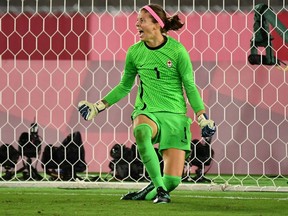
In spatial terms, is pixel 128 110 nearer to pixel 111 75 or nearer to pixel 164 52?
pixel 111 75

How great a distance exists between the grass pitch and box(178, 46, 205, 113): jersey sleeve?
A: 0.34 meters

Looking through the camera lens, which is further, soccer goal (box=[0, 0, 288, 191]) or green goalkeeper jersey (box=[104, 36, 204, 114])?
soccer goal (box=[0, 0, 288, 191])

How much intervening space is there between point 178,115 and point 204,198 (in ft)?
1.26

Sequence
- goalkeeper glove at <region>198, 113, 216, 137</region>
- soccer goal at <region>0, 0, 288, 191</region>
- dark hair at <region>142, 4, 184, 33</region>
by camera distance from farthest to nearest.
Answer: soccer goal at <region>0, 0, 288, 191</region>, dark hair at <region>142, 4, 184, 33</region>, goalkeeper glove at <region>198, 113, 216, 137</region>

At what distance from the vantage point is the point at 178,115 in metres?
2.86

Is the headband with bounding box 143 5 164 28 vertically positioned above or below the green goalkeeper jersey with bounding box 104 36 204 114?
above

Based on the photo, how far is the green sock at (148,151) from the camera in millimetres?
2684

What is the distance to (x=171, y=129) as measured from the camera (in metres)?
2.83

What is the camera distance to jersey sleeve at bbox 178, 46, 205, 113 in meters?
2.75

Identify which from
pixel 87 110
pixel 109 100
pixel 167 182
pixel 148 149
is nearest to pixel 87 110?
pixel 87 110

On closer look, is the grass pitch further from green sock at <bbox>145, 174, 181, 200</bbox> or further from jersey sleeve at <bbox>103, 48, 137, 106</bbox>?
jersey sleeve at <bbox>103, 48, 137, 106</bbox>

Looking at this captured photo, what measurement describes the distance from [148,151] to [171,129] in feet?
0.56

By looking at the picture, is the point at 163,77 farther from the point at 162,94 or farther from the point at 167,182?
the point at 167,182

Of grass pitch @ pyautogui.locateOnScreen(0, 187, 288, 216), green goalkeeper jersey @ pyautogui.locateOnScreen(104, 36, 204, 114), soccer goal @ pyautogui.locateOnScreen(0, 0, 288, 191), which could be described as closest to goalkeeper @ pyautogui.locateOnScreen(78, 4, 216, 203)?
green goalkeeper jersey @ pyautogui.locateOnScreen(104, 36, 204, 114)
